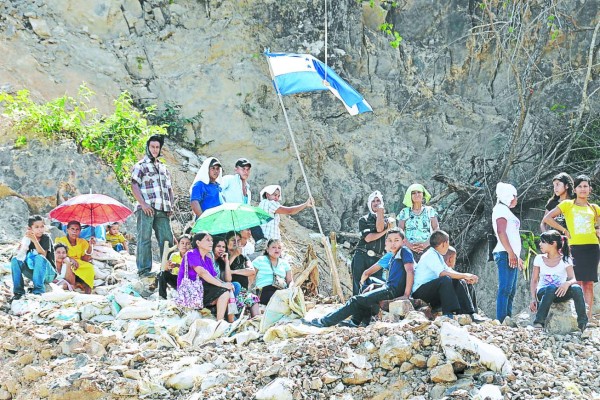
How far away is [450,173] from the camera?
42.5ft

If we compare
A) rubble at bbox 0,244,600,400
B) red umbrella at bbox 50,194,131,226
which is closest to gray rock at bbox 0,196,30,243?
red umbrella at bbox 50,194,131,226

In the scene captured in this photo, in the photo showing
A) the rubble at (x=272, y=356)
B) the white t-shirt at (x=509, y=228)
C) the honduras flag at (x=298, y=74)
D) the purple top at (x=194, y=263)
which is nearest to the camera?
the rubble at (x=272, y=356)

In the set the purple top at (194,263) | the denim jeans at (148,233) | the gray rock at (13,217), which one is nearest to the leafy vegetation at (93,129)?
the gray rock at (13,217)

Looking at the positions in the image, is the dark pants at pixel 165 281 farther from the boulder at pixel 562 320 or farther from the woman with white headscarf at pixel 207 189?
the boulder at pixel 562 320

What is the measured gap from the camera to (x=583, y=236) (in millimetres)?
7352

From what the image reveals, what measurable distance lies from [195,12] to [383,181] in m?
3.85

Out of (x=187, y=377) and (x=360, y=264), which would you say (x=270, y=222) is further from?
(x=187, y=377)

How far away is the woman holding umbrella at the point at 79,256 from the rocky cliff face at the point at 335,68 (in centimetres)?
406

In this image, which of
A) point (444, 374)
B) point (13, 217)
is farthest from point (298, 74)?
point (444, 374)

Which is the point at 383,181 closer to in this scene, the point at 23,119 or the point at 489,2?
the point at 489,2

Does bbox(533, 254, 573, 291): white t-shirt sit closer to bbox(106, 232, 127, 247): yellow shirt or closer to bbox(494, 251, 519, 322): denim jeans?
bbox(494, 251, 519, 322): denim jeans

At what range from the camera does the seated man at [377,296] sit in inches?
268

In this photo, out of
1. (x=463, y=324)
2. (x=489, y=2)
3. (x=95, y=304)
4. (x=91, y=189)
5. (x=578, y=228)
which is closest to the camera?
(x=463, y=324)

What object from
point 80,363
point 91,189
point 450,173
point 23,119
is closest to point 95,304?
point 80,363
